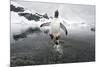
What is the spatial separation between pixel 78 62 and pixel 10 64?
3.20 ft

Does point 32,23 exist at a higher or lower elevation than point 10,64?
higher

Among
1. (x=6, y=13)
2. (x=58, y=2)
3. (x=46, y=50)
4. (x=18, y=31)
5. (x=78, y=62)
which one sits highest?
(x=58, y=2)

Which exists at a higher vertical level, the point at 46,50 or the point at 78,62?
the point at 46,50

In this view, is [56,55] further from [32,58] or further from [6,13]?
[6,13]

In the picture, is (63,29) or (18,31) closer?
(18,31)

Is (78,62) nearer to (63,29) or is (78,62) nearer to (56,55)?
(56,55)

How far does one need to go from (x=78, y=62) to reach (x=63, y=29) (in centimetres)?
53

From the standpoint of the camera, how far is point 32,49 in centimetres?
259

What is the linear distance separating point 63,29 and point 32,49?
52 cm

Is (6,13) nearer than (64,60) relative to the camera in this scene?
Yes

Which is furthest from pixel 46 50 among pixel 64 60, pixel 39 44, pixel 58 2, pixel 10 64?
pixel 58 2

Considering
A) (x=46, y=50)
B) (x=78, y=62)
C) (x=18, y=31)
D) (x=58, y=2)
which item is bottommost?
(x=78, y=62)

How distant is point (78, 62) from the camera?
9.26ft

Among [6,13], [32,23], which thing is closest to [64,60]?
[32,23]
